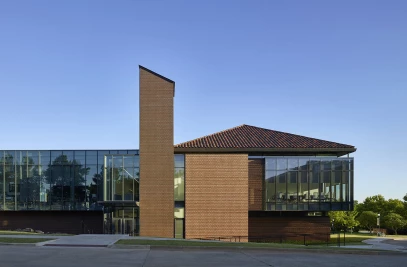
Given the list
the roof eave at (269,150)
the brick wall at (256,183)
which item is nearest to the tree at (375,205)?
the roof eave at (269,150)

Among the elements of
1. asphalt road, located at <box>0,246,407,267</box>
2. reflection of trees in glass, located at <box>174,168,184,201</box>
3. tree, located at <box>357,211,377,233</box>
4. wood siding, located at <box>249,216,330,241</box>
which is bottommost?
tree, located at <box>357,211,377,233</box>

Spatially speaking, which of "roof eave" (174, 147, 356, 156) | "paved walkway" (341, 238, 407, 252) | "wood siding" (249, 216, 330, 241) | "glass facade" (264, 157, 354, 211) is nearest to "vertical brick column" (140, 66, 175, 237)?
"roof eave" (174, 147, 356, 156)

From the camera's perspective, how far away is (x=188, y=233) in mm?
33531

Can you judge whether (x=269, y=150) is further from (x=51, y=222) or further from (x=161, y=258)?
(x=51, y=222)

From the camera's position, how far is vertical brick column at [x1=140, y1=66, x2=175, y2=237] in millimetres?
33188

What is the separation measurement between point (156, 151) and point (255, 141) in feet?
29.2

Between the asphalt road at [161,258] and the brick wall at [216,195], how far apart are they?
13060 millimetres

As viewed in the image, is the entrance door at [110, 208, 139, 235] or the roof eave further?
the roof eave

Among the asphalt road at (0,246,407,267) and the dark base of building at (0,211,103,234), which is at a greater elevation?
the asphalt road at (0,246,407,267)

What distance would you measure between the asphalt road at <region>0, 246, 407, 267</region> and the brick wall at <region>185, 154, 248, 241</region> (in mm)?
13060

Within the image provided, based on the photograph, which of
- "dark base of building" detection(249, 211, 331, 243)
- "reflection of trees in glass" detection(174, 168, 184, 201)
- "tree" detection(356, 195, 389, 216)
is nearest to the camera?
"reflection of trees in glass" detection(174, 168, 184, 201)

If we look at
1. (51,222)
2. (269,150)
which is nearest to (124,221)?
(51,222)

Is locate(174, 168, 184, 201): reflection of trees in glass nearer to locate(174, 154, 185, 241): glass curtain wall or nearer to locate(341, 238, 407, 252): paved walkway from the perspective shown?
locate(174, 154, 185, 241): glass curtain wall

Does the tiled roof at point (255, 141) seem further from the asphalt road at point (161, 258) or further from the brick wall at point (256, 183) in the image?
the asphalt road at point (161, 258)
